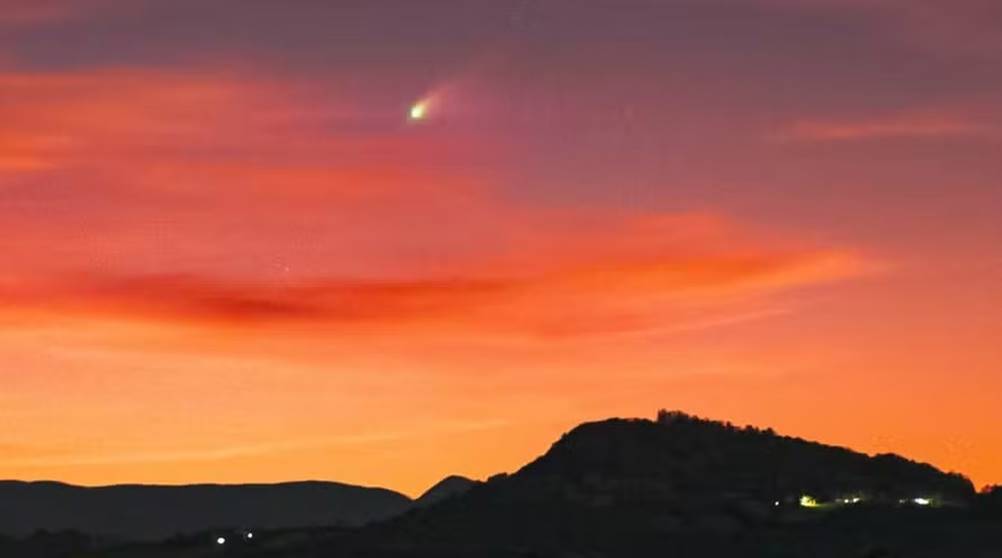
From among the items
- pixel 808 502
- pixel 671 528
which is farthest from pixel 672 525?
pixel 808 502

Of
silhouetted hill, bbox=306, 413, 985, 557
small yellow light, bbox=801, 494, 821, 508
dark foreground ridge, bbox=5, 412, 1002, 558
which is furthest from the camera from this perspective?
small yellow light, bbox=801, 494, 821, 508

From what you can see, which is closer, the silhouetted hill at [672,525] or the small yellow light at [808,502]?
the silhouetted hill at [672,525]

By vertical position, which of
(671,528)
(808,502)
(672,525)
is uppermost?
(808,502)

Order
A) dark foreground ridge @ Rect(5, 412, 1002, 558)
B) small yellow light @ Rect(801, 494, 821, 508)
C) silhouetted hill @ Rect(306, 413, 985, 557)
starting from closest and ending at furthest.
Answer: dark foreground ridge @ Rect(5, 412, 1002, 558)
silhouetted hill @ Rect(306, 413, 985, 557)
small yellow light @ Rect(801, 494, 821, 508)

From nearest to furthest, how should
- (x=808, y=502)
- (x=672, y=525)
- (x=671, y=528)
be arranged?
(x=671, y=528) < (x=672, y=525) < (x=808, y=502)

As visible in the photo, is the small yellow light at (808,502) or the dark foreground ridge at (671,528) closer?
the dark foreground ridge at (671,528)

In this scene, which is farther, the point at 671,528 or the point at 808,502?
the point at 808,502

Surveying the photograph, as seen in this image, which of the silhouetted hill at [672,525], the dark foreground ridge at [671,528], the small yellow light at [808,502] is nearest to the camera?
the dark foreground ridge at [671,528]

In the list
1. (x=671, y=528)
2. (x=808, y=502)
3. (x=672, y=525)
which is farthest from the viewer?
(x=808, y=502)

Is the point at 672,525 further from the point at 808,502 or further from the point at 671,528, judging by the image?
the point at 808,502

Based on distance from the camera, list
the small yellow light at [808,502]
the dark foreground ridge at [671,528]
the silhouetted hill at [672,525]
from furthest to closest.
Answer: the small yellow light at [808,502] < the silhouetted hill at [672,525] < the dark foreground ridge at [671,528]

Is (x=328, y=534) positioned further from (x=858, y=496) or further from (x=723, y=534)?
(x=858, y=496)

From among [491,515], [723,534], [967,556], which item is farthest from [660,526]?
[967,556]

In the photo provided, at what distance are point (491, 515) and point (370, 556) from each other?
28695mm
